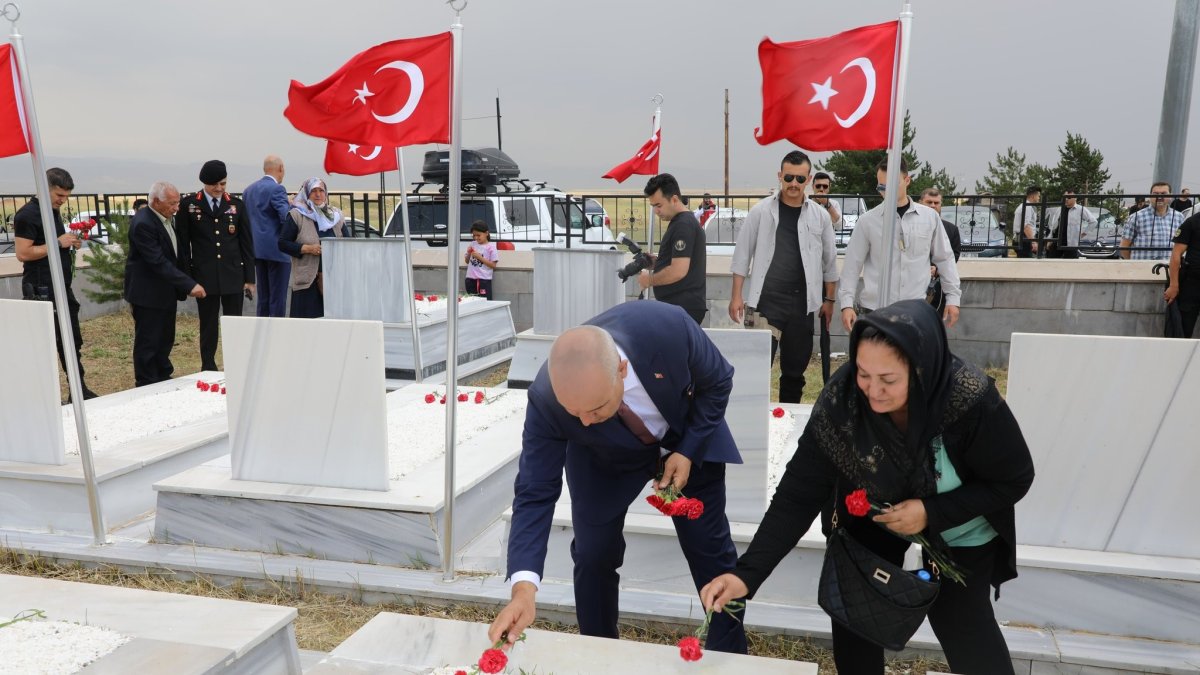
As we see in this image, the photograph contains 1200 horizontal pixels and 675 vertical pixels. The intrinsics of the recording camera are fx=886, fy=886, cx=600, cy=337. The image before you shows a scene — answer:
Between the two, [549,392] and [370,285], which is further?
[370,285]

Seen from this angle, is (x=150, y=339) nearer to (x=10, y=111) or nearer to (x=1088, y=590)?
(x=10, y=111)

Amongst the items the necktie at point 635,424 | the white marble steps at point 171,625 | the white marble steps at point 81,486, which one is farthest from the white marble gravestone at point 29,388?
the necktie at point 635,424

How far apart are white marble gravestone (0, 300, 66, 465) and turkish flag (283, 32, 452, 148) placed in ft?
5.51

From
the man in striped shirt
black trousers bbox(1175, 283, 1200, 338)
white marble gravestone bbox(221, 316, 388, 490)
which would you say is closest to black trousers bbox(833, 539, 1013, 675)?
white marble gravestone bbox(221, 316, 388, 490)

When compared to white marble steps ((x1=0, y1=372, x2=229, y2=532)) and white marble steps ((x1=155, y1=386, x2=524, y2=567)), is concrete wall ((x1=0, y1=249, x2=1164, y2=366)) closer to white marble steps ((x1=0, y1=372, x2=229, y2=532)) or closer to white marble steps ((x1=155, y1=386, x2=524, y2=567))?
white marble steps ((x1=155, y1=386, x2=524, y2=567))

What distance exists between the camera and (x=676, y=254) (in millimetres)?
6223

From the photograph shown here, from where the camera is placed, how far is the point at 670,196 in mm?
5969

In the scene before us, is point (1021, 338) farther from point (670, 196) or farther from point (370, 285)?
point (370, 285)

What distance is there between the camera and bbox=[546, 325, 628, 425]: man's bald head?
6.99 feet

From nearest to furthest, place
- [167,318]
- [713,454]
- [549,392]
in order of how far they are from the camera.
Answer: [549,392] → [713,454] → [167,318]

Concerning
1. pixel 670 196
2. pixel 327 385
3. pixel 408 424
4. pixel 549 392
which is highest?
pixel 670 196

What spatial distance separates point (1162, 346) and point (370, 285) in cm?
661

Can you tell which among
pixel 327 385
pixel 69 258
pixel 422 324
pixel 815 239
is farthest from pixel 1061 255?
pixel 69 258

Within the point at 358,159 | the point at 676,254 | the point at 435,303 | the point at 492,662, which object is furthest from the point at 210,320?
the point at 492,662
